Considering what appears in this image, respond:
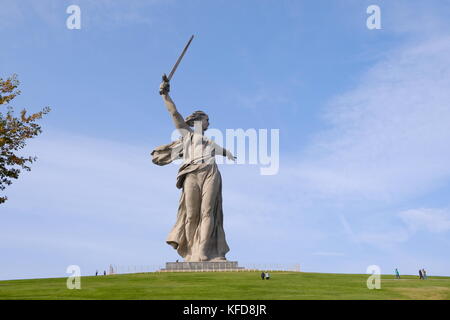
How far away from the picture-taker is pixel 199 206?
40.4 m

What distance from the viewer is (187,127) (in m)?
41.8

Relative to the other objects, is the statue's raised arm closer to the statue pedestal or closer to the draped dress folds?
the draped dress folds

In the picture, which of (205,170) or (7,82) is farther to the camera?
(205,170)

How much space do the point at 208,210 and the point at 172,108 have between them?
7929mm

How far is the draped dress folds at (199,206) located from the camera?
3966 cm

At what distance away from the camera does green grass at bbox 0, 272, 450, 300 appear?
84.2 ft

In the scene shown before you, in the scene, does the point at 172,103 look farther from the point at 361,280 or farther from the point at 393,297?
the point at 393,297

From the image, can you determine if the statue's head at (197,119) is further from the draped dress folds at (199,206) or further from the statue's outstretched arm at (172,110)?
the draped dress folds at (199,206)

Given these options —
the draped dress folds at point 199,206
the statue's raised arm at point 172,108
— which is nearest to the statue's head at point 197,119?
the statue's raised arm at point 172,108

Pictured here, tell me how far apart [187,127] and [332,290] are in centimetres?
1822

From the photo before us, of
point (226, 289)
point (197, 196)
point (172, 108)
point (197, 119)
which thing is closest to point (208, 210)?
point (197, 196)

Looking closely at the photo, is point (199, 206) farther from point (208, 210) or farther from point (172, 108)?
point (172, 108)
